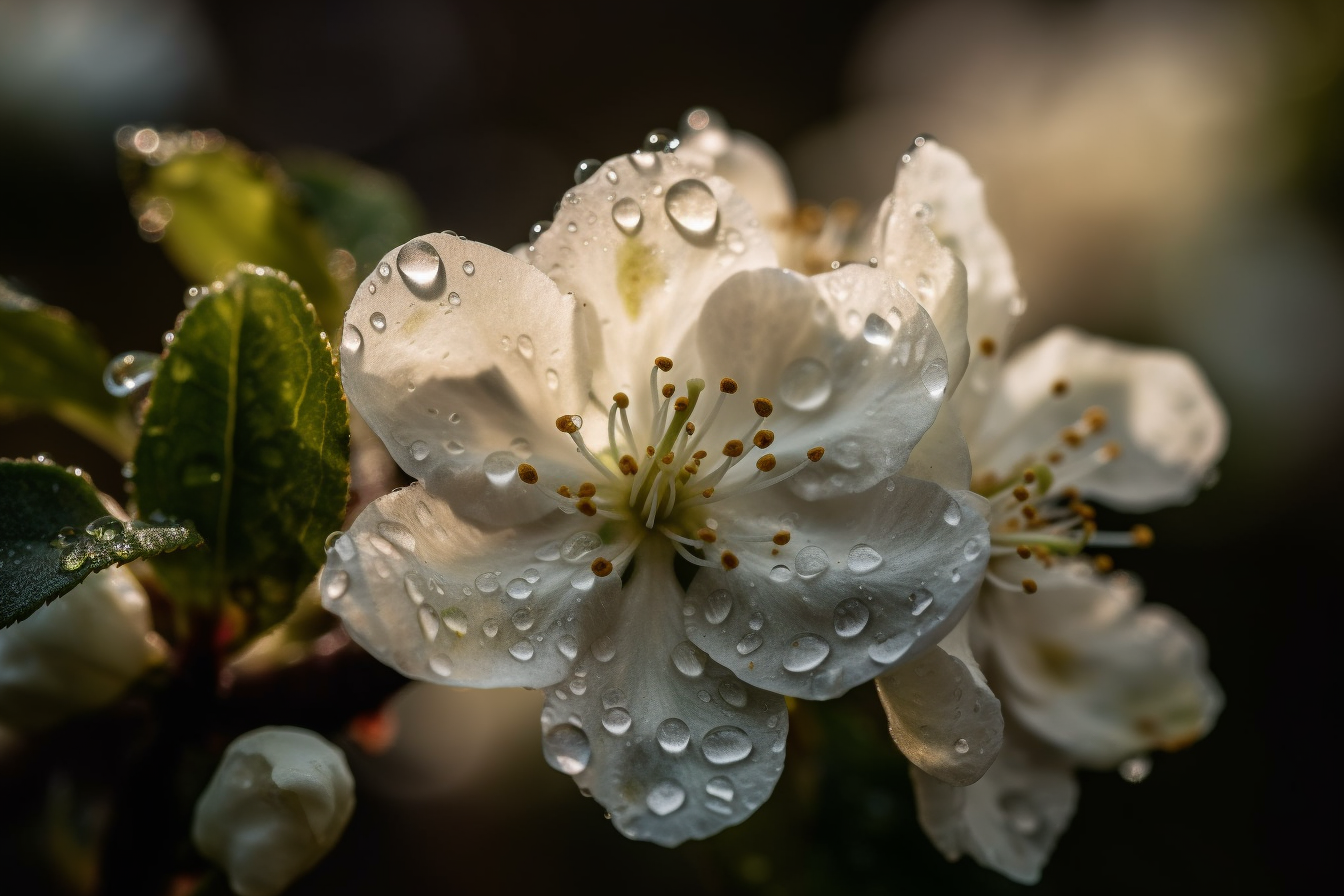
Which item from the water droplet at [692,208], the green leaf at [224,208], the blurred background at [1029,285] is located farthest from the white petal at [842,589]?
the green leaf at [224,208]

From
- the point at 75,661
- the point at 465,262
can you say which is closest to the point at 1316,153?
the point at 465,262

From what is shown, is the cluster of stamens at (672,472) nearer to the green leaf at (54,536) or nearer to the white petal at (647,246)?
the white petal at (647,246)

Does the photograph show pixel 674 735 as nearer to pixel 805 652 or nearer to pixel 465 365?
pixel 805 652

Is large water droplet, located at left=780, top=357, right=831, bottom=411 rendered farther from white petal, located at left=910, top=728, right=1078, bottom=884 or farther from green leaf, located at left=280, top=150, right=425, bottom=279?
green leaf, located at left=280, top=150, right=425, bottom=279

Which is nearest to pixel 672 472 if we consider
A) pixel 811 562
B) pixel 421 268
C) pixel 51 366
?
pixel 811 562

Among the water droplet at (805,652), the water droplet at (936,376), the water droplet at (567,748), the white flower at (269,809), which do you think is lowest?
the white flower at (269,809)

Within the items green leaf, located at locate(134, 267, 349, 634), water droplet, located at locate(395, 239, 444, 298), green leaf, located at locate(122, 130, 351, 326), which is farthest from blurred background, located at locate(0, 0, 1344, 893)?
water droplet, located at locate(395, 239, 444, 298)
